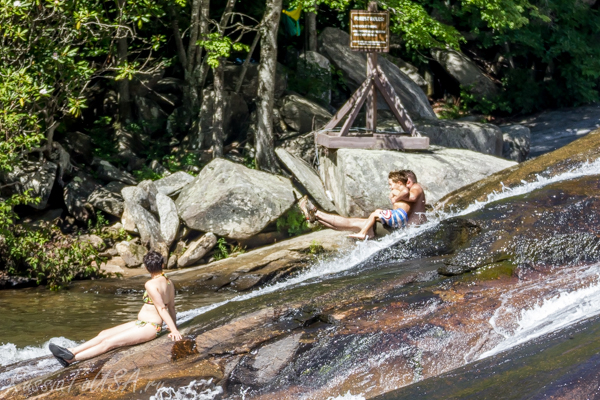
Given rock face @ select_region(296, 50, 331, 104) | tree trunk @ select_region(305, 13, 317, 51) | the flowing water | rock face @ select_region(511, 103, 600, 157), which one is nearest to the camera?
the flowing water

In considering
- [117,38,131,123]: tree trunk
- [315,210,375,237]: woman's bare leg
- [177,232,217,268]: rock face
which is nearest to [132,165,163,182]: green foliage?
[117,38,131,123]: tree trunk

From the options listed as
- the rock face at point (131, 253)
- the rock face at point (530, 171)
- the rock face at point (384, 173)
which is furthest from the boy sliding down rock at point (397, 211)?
the rock face at point (131, 253)

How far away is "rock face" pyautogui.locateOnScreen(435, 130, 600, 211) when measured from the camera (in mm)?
9812

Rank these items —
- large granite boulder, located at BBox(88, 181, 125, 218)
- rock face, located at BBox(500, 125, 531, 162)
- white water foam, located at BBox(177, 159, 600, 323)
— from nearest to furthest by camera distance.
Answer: white water foam, located at BBox(177, 159, 600, 323) < large granite boulder, located at BBox(88, 181, 125, 218) < rock face, located at BBox(500, 125, 531, 162)

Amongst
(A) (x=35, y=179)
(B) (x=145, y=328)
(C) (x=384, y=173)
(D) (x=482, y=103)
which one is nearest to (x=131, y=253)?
(A) (x=35, y=179)

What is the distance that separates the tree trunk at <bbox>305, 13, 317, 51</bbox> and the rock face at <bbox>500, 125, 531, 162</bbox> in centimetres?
467

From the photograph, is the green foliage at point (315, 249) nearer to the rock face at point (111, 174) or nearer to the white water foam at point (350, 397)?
the rock face at point (111, 174)

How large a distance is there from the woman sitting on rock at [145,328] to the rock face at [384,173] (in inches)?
224

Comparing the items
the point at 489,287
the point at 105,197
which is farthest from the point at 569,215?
the point at 105,197

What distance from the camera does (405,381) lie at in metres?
5.04

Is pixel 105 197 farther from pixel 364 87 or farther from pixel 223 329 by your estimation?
pixel 223 329

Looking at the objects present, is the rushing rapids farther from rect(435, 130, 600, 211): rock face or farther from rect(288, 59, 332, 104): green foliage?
rect(288, 59, 332, 104): green foliage

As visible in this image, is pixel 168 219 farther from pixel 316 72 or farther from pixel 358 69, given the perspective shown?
pixel 358 69

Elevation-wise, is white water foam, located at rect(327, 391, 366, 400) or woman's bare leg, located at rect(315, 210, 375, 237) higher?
woman's bare leg, located at rect(315, 210, 375, 237)
